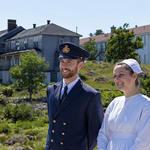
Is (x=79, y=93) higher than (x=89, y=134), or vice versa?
(x=79, y=93)

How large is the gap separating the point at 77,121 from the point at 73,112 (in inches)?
5.3

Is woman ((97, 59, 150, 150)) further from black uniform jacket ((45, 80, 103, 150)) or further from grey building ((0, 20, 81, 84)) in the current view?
grey building ((0, 20, 81, 84))

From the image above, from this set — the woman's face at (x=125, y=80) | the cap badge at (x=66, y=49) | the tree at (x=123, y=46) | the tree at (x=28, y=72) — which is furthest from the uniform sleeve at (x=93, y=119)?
the tree at (x=123, y=46)

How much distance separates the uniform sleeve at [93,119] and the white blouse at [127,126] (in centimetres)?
12

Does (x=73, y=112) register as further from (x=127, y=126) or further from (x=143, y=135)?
(x=143, y=135)

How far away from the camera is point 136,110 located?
9.66 feet

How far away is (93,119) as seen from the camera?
3.26m

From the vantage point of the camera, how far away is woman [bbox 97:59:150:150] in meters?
2.80

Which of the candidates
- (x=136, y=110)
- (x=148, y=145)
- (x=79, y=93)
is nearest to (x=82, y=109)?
(x=79, y=93)

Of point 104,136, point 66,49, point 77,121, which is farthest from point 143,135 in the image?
point 66,49

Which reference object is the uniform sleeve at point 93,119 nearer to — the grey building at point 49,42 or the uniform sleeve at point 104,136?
the uniform sleeve at point 104,136

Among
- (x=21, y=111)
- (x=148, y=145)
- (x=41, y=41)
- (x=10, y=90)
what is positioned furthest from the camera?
(x=41, y=41)

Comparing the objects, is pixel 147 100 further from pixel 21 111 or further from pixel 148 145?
pixel 21 111

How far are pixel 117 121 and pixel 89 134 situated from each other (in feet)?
1.58
